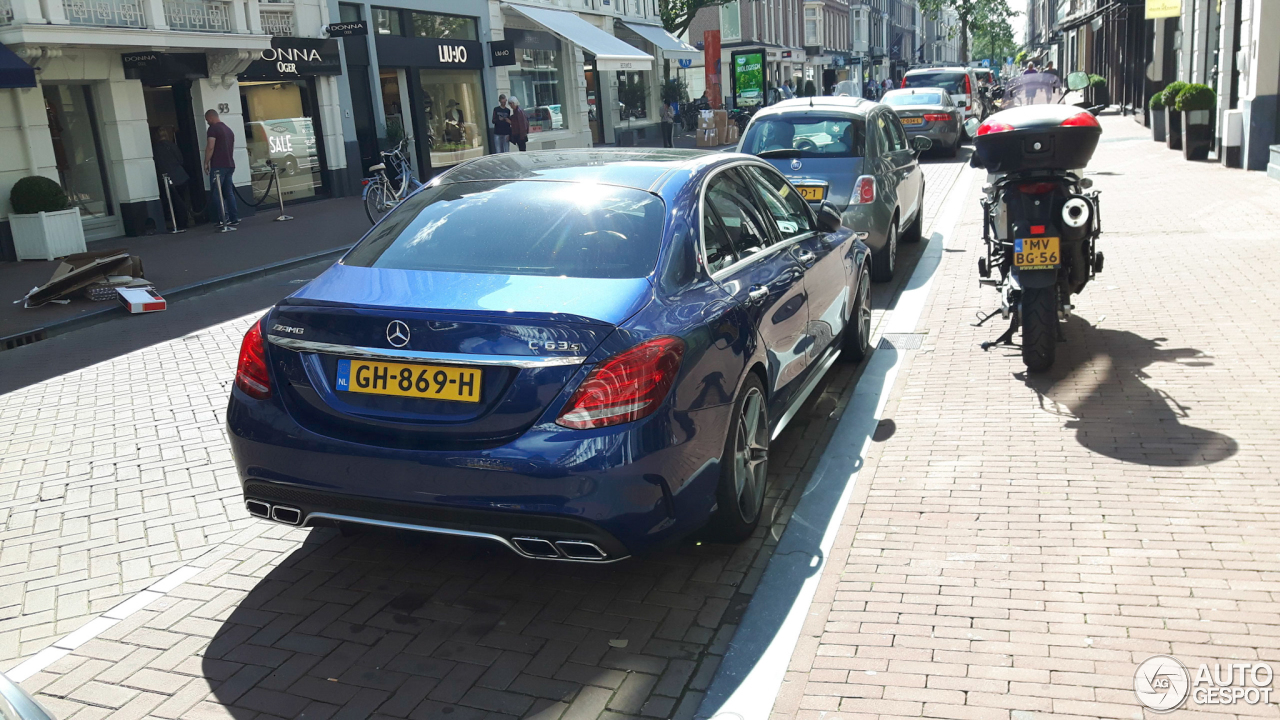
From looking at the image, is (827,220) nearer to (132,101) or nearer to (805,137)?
(805,137)

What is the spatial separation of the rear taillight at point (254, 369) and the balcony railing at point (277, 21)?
60.2 ft

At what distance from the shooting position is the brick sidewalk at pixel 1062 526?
3.27 meters

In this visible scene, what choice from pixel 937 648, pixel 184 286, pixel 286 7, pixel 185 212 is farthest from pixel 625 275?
pixel 286 7

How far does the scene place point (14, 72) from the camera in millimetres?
13688

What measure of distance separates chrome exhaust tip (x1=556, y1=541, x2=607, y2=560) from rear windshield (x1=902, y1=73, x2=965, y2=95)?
85.6 ft

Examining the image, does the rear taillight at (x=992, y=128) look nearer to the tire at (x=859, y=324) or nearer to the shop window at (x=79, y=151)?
the tire at (x=859, y=324)

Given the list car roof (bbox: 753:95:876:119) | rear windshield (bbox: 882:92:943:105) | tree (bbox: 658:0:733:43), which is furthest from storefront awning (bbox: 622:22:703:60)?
car roof (bbox: 753:95:876:119)

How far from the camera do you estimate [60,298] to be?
11195 mm

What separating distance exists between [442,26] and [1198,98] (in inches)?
685

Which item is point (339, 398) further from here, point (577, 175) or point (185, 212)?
point (185, 212)

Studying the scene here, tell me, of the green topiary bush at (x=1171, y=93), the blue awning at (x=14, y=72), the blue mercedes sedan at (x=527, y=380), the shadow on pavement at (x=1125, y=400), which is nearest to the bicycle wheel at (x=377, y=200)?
the blue awning at (x=14, y=72)

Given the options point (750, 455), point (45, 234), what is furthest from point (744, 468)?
point (45, 234)

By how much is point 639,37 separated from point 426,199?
35035 mm

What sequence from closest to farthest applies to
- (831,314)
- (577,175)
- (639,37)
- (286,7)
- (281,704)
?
(281,704) < (577,175) < (831,314) < (286,7) < (639,37)
